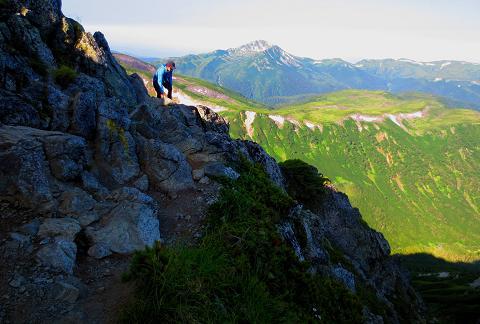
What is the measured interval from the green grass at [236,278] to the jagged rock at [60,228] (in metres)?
3.22

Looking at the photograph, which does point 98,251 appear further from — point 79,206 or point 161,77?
point 161,77

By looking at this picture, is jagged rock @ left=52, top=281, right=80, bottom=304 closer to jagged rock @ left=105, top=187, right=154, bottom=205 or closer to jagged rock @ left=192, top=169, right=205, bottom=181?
jagged rock @ left=105, top=187, right=154, bottom=205

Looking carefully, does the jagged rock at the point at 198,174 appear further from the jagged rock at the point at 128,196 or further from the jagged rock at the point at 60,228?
the jagged rock at the point at 60,228

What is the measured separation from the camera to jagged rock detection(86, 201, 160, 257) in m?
11.2

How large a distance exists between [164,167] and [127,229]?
563 centimetres

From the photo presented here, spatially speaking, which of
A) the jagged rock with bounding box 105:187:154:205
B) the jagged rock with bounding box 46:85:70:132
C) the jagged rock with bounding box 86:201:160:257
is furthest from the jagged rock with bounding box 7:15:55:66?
the jagged rock with bounding box 86:201:160:257

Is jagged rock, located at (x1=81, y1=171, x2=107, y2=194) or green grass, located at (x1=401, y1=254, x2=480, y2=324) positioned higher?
jagged rock, located at (x1=81, y1=171, x2=107, y2=194)

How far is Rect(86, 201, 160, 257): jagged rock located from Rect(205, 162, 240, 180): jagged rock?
16.5 feet

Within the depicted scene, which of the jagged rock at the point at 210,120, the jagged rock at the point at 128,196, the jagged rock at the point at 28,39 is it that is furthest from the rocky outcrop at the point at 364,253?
the jagged rock at the point at 28,39

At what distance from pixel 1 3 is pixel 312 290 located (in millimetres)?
25696

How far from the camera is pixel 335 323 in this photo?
14.3 m

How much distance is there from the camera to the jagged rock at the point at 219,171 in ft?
57.8

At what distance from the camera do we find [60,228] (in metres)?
10.7

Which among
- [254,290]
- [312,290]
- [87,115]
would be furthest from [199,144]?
[254,290]
